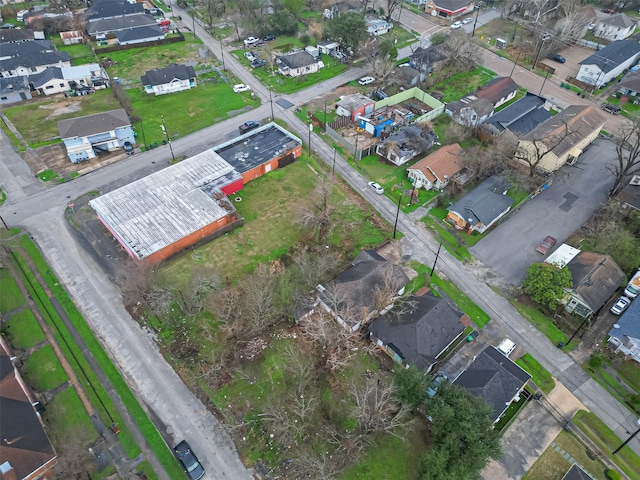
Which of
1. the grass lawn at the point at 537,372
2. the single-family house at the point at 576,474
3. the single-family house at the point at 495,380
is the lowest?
the grass lawn at the point at 537,372

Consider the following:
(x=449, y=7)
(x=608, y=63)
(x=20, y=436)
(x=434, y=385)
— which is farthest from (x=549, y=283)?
(x=449, y=7)

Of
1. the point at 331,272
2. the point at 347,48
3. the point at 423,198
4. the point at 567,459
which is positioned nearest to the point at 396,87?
the point at 347,48

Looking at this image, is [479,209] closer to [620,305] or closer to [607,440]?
[620,305]

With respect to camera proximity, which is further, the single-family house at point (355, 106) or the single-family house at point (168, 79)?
the single-family house at point (168, 79)

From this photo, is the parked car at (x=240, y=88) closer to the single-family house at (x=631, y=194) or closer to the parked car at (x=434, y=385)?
the parked car at (x=434, y=385)

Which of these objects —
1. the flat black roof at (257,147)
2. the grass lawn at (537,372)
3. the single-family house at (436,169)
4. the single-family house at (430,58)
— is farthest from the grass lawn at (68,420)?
the single-family house at (430,58)

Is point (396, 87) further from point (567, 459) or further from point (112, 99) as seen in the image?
point (567, 459)
